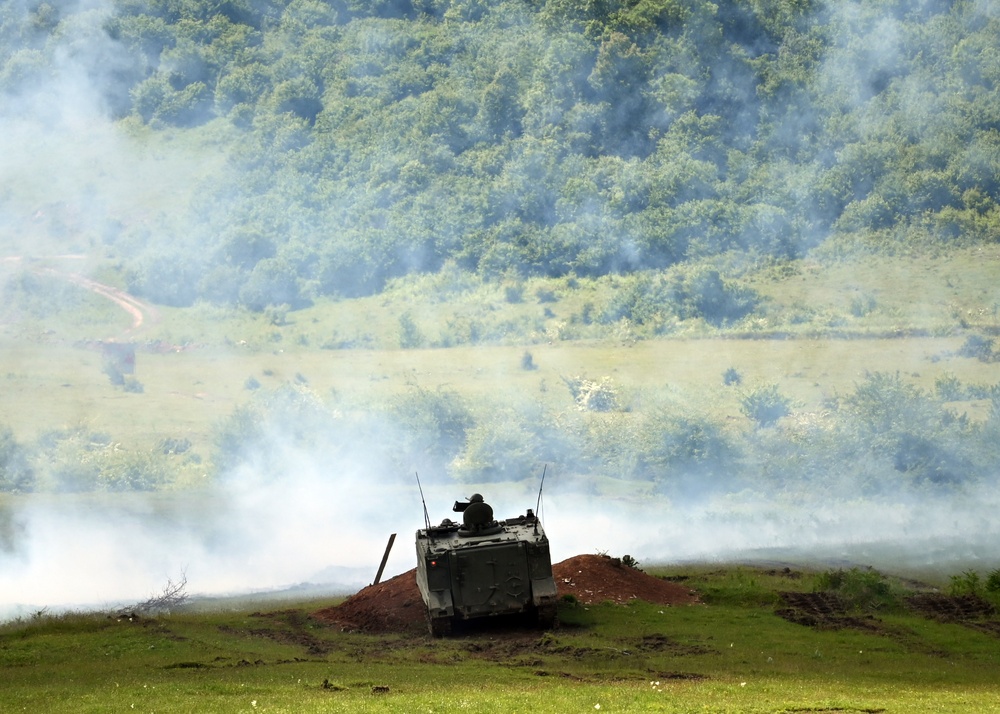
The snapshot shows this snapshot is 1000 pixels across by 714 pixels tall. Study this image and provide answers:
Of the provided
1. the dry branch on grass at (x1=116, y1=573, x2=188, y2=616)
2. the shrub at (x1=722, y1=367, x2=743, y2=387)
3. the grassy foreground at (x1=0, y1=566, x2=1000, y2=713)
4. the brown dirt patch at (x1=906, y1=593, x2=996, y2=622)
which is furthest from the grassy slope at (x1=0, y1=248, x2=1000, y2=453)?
the grassy foreground at (x1=0, y1=566, x2=1000, y2=713)

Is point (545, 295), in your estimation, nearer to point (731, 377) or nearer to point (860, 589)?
point (731, 377)

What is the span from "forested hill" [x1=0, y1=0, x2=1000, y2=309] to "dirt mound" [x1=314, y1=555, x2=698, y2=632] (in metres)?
48.6

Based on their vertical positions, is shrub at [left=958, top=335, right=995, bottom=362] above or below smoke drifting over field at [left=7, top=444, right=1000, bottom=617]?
Answer: above

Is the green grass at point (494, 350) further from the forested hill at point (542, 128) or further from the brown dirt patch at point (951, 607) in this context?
the brown dirt patch at point (951, 607)

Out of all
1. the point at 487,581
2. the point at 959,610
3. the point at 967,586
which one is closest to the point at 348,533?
the point at 487,581

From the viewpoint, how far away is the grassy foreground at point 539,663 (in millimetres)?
22797

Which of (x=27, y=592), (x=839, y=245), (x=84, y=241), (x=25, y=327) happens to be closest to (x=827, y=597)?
(x=27, y=592)

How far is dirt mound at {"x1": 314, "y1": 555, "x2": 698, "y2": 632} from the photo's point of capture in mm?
32500

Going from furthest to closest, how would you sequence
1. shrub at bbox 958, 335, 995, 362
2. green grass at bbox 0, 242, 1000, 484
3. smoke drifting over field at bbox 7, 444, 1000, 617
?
green grass at bbox 0, 242, 1000, 484 < shrub at bbox 958, 335, 995, 362 < smoke drifting over field at bbox 7, 444, 1000, 617

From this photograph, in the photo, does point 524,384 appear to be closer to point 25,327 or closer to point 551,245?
point 551,245

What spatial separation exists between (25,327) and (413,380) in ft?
80.4

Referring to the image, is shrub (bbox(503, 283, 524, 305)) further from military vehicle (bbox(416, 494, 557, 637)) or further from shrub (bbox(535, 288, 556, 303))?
military vehicle (bbox(416, 494, 557, 637))

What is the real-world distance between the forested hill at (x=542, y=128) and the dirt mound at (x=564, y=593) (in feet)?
160

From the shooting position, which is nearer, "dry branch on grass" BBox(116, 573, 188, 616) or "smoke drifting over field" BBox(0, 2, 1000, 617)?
"dry branch on grass" BBox(116, 573, 188, 616)
